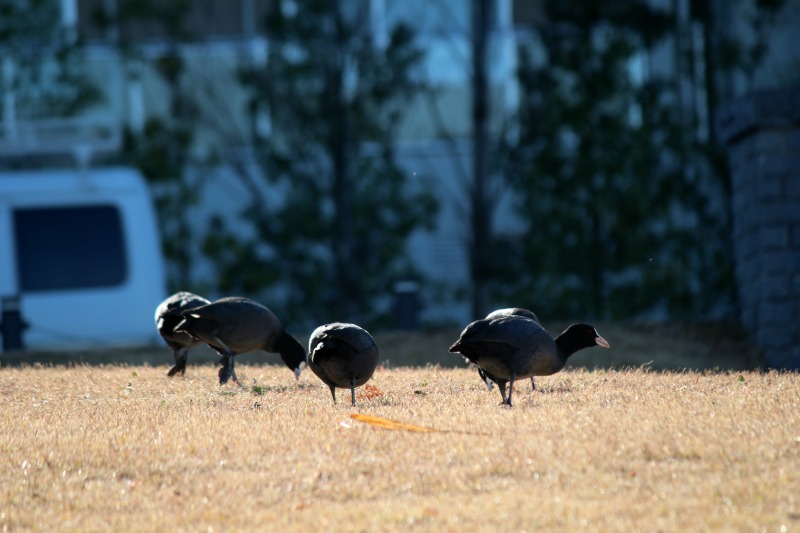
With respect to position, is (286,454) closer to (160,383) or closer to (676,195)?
(160,383)

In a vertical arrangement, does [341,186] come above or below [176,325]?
above

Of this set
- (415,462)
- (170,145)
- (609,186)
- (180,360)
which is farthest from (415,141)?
(415,462)

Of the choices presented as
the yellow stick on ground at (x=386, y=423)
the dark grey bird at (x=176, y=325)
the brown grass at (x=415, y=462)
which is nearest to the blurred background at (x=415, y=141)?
the dark grey bird at (x=176, y=325)

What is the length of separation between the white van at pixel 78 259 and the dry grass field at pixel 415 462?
5.48m

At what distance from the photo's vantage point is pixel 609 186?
1977 centimetres

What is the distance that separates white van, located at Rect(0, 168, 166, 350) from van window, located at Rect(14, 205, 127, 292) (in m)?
0.01

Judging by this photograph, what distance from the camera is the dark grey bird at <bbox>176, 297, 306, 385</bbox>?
10375mm

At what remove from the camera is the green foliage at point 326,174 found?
20.4 m

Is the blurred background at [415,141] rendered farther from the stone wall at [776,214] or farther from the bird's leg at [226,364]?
the bird's leg at [226,364]

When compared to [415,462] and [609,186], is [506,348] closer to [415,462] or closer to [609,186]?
[415,462]

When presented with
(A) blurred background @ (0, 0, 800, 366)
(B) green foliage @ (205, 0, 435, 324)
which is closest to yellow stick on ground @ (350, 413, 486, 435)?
(A) blurred background @ (0, 0, 800, 366)

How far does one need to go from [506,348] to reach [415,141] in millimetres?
14457

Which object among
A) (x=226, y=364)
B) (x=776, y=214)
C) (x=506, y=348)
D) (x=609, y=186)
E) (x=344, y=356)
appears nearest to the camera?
(x=506, y=348)

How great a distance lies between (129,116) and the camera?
23125 millimetres
